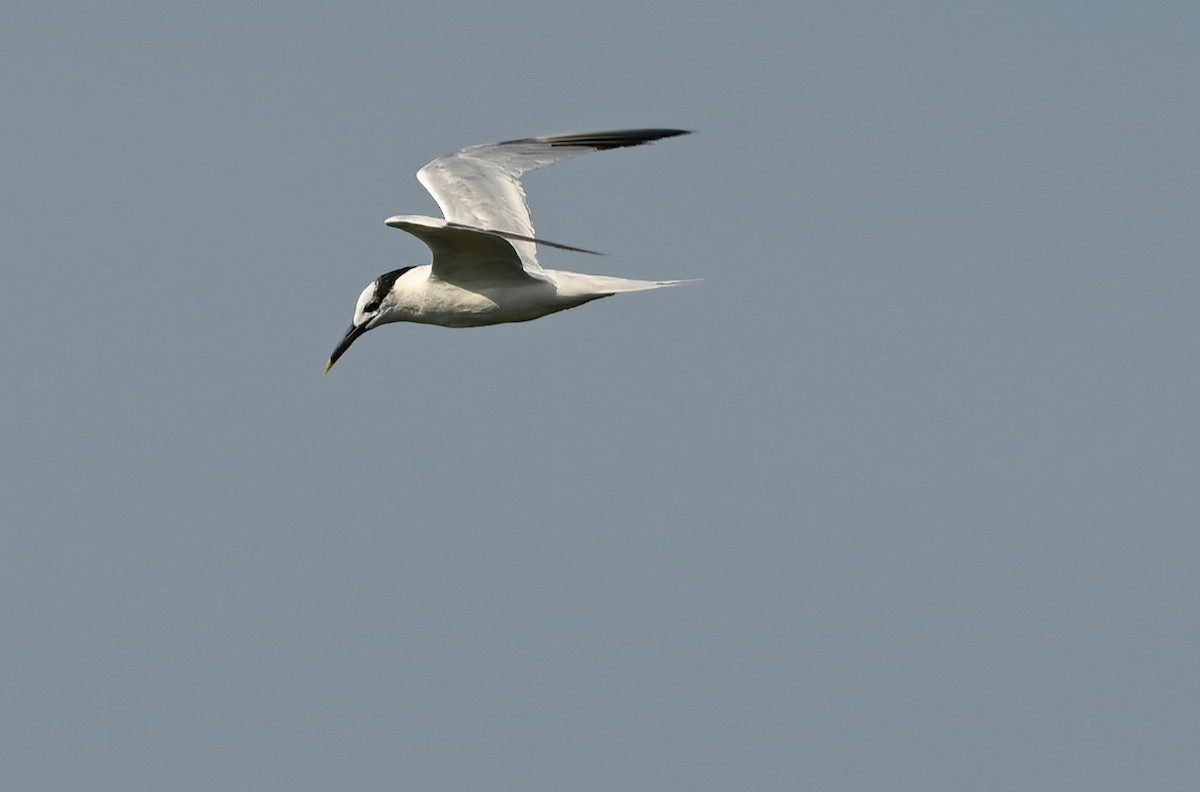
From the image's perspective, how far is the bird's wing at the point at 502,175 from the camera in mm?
18594

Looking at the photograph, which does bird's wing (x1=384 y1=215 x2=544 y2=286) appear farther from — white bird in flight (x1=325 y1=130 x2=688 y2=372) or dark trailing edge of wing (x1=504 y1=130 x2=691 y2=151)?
dark trailing edge of wing (x1=504 y1=130 x2=691 y2=151)

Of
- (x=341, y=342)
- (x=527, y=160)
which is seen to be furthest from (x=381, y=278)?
(x=527, y=160)

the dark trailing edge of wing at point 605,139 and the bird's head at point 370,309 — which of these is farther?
the dark trailing edge of wing at point 605,139

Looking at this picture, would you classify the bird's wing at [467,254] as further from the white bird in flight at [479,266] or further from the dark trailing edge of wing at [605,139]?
the dark trailing edge of wing at [605,139]

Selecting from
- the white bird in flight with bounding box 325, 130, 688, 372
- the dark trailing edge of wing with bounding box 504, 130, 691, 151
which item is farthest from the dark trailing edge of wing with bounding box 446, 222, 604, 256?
the dark trailing edge of wing with bounding box 504, 130, 691, 151

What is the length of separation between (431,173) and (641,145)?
7.29ft

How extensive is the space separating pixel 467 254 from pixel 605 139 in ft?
12.2

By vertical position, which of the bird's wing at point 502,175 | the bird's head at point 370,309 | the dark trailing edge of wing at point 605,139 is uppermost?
the dark trailing edge of wing at point 605,139

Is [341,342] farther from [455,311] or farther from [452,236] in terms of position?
[452,236]

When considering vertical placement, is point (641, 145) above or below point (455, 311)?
above

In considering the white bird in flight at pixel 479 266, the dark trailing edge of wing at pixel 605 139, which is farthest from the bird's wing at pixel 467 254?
the dark trailing edge of wing at pixel 605 139

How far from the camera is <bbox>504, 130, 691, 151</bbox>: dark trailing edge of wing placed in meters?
20.0

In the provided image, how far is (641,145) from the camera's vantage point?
2008cm

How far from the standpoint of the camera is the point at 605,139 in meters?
20.4
